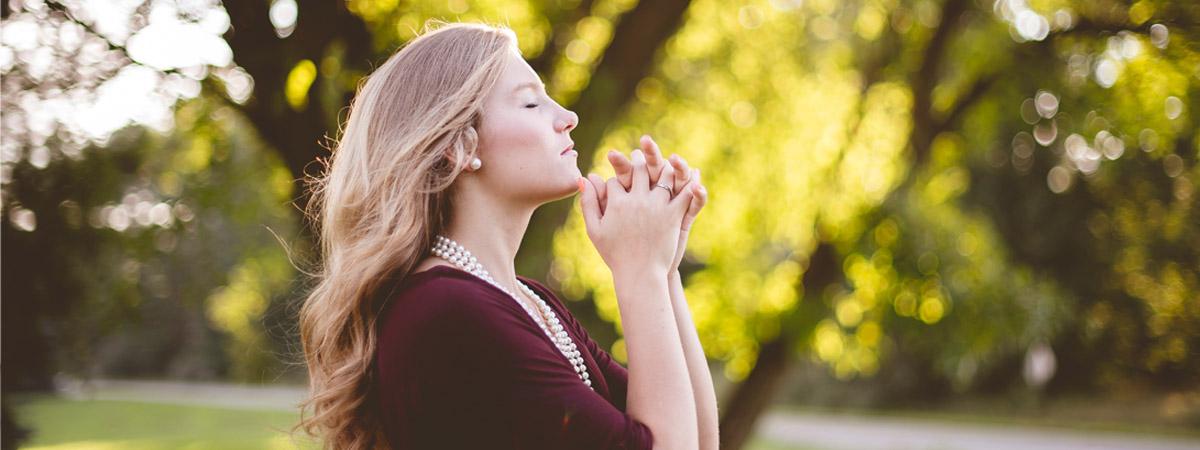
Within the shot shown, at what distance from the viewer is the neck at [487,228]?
1.83 metres

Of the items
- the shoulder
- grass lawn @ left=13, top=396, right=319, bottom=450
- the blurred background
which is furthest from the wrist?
grass lawn @ left=13, top=396, right=319, bottom=450

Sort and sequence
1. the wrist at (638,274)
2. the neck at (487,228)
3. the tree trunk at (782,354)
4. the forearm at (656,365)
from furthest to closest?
1. the tree trunk at (782,354)
2. the neck at (487,228)
3. the wrist at (638,274)
4. the forearm at (656,365)

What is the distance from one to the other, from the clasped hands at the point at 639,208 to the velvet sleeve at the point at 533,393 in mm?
265

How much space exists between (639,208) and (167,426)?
19523 millimetres

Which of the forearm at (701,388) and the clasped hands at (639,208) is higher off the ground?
the clasped hands at (639,208)

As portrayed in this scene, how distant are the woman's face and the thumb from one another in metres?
0.02

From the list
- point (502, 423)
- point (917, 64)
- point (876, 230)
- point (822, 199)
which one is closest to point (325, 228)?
point (502, 423)

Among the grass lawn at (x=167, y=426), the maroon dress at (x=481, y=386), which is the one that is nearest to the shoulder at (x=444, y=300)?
the maroon dress at (x=481, y=386)

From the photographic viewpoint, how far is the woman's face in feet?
5.91

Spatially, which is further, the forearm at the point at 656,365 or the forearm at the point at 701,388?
the forearm at the point at 701,388

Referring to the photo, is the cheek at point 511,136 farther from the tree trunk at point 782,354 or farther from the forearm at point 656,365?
the tree trunk at point 782,354

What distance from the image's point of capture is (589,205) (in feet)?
5.88

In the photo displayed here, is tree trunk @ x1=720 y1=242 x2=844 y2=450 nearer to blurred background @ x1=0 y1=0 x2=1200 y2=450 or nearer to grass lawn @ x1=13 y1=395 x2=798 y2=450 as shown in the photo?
blurred background @ x1=0 y1=0 x2=1200 y2=450

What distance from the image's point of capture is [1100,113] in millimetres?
6871
